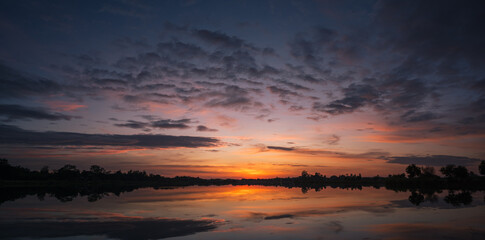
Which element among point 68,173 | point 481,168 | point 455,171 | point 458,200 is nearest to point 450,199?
point 458,200

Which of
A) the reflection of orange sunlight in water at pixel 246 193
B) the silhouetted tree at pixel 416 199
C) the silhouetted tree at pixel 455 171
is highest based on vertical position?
the silhouetted tree at pixel 455 171

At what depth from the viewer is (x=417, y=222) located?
22078 mm

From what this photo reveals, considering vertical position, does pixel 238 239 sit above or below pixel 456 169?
below

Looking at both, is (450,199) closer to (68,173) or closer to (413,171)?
(413,171)

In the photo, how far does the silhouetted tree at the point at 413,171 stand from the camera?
135 m

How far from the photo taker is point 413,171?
135750mm

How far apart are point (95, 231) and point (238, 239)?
988cm

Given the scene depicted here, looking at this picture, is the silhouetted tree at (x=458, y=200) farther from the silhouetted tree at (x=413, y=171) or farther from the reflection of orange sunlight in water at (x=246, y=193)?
the silhouetted tree at (x=413, y=171)

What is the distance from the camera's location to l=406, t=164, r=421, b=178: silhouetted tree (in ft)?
443

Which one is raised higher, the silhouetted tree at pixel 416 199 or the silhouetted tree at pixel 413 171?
the silhouetted tree at pixel 413 171

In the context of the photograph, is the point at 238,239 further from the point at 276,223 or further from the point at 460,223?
the point at 460,223

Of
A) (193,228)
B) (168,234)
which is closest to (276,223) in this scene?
(193,228)

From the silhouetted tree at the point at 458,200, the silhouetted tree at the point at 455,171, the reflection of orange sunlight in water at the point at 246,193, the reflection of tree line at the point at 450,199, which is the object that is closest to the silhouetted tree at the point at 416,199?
the reflection of tree line at the point at 450,199

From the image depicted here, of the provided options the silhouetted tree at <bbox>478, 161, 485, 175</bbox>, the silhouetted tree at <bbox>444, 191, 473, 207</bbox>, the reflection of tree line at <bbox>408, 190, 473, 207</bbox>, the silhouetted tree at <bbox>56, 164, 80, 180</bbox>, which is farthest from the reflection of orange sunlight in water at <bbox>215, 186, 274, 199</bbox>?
the silhouetted tree at <bbox>56, 164, 80, 180</bbox>
